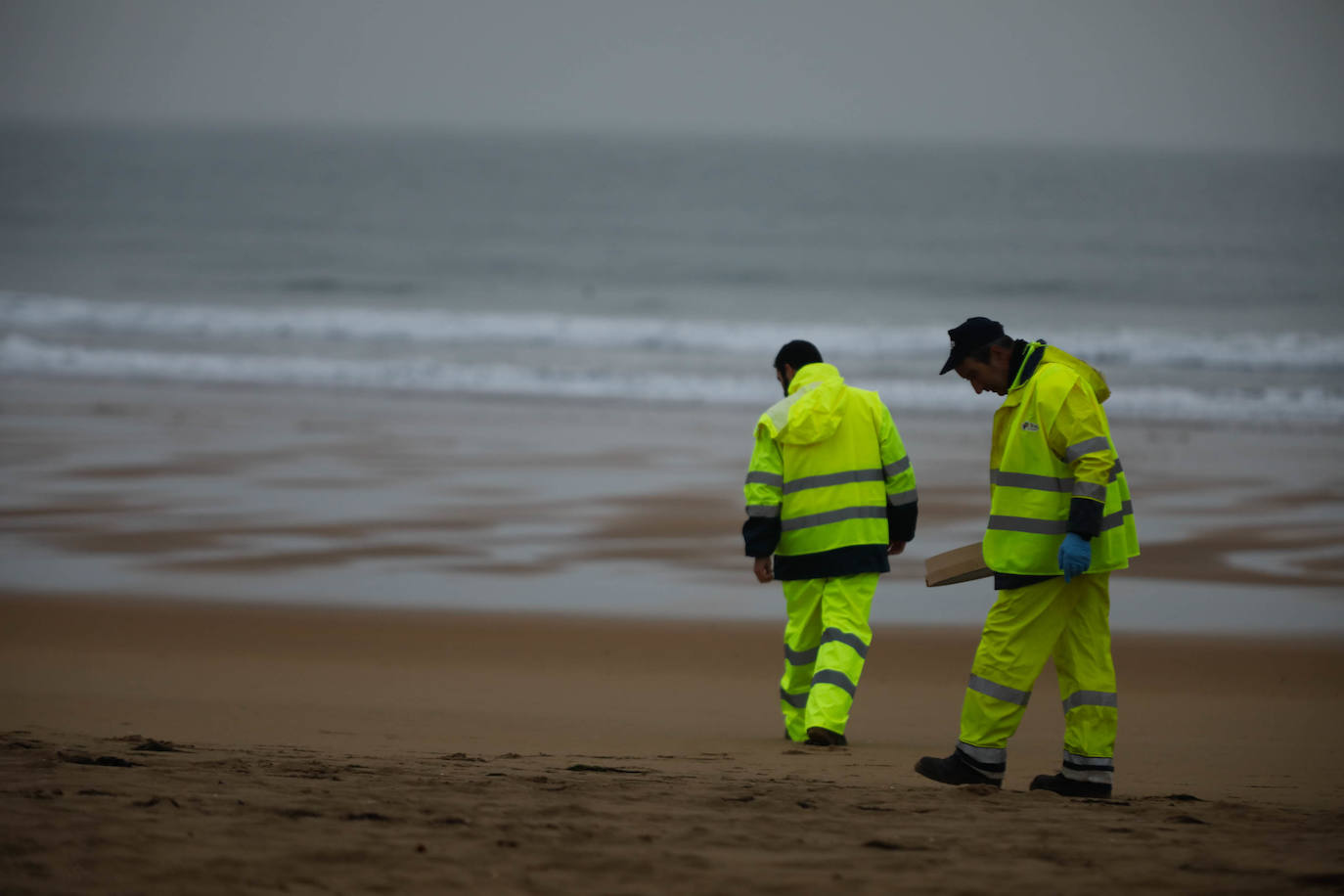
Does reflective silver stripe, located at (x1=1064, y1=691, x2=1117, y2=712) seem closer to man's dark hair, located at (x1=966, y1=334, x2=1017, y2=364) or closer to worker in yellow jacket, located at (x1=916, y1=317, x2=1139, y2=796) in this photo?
worker in yellow jacket, located at (x1=916, y1=317, x2=1139, y2=796)

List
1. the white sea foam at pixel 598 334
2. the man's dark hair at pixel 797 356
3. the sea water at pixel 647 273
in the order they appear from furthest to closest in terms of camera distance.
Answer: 1. the white sea foam at pixel 598 334
2. the sea water at pixel 647 273
3. the man's dark hair at pixel 797 356

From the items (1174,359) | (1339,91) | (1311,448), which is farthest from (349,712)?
(1339,91)

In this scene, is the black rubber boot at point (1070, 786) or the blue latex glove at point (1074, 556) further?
the black rubber boot at point (1070, 786)

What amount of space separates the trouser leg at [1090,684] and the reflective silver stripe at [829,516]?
1177 mm

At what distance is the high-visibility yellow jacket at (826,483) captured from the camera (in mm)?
5383

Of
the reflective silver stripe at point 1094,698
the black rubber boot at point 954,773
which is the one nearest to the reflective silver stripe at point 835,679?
the black rubber boot at point 954,773

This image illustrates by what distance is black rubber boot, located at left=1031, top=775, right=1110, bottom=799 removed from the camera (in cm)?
438

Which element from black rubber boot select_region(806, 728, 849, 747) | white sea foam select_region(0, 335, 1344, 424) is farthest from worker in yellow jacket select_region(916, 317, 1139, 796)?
white sea foam select_region(0, 335, 1344, 424)

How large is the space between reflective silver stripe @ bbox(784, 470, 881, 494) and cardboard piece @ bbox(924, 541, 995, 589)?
2.11ft

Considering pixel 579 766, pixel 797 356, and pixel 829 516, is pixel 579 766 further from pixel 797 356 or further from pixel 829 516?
pixel 797 356

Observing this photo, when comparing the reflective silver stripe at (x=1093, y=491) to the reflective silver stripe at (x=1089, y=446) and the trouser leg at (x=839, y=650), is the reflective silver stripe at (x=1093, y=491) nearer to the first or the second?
the reflective silver stripe at (x=1089, y=446)

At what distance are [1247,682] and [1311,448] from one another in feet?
24.1

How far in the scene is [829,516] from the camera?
5.41m

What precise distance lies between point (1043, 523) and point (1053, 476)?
16 cm
